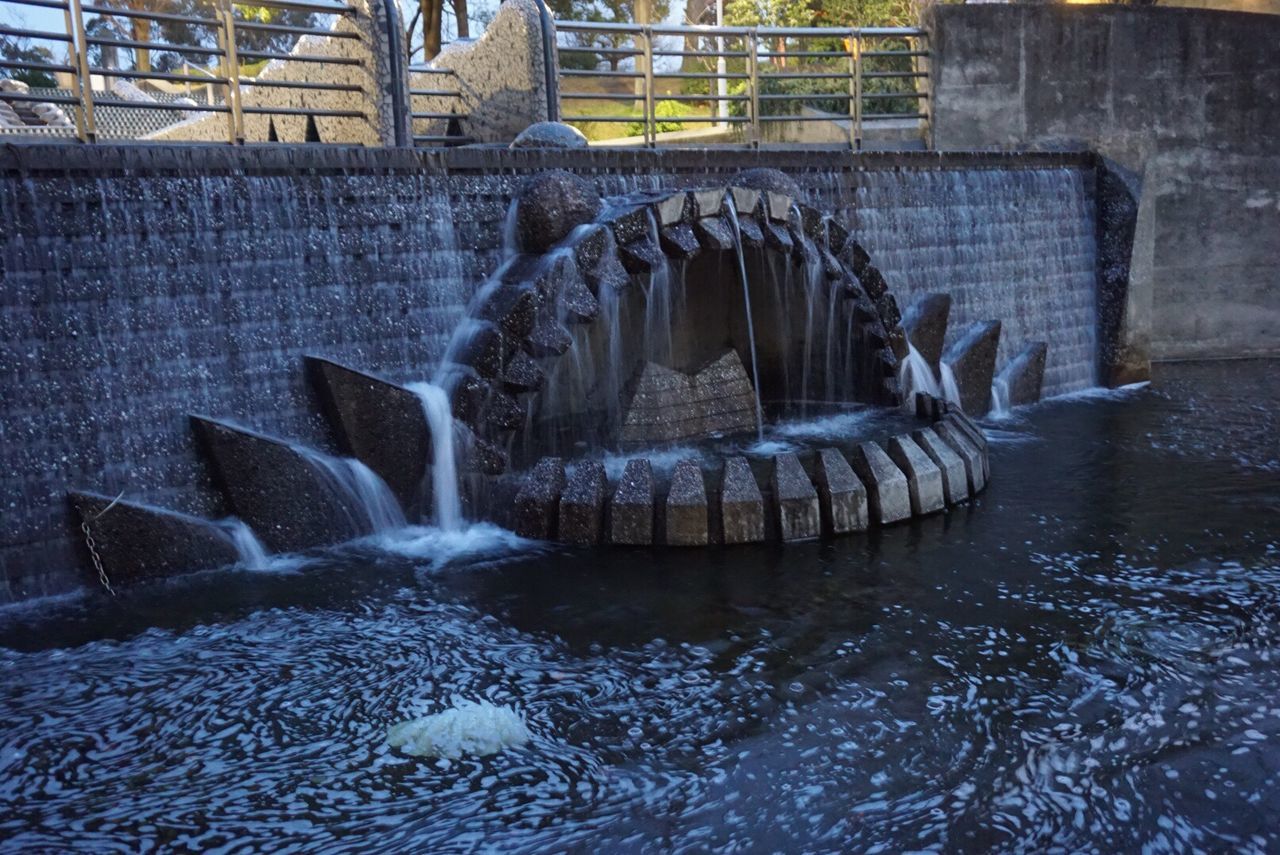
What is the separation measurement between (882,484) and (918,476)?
1.26ft

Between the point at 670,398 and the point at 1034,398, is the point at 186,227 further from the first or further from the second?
the point at 1034,398

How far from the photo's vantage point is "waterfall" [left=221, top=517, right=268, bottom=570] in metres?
7.12

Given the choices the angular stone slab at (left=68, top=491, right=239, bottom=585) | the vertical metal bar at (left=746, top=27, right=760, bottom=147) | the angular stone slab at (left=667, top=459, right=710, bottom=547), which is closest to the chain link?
the angular stone slab at (left=68, top=491, right=239, bottom=585)

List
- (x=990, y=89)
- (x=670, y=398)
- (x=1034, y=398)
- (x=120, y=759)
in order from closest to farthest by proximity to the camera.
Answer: (x=120, y=759), (x=670, y=398), (x=1034, y=398), (x=990, y=89)

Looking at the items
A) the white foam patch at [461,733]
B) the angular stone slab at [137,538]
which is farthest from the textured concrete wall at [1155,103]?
the white foam patch at [461,733]

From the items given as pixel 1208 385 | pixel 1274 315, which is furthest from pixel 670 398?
pixel 1274 315

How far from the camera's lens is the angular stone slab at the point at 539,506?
7.63 m

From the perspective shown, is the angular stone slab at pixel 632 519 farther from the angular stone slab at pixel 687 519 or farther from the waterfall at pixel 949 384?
the waterfall at pixel 949 384

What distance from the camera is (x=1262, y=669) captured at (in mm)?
5324

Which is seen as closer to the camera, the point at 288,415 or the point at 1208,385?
the point at 288,415

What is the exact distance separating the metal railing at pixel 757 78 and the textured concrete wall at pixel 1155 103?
802 mm

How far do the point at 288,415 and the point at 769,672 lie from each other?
4041 millimetres

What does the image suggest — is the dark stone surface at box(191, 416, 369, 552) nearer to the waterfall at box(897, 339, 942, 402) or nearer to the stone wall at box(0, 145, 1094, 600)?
the stone wall at box(0, 145, 1094, 600)

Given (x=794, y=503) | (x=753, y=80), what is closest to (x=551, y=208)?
(x=794, y=503)
